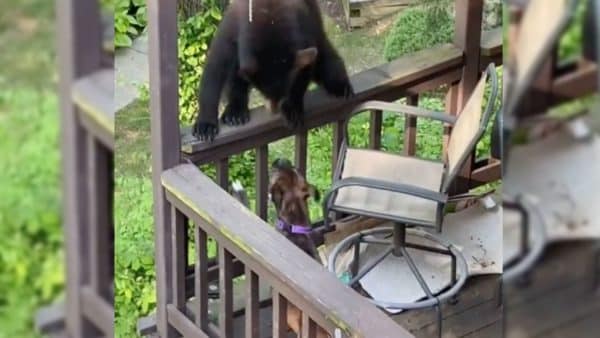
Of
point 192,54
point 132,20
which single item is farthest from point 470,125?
point 132,20

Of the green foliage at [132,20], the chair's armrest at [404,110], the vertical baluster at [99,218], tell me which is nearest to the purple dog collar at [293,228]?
the chair's armrest at [404,110]

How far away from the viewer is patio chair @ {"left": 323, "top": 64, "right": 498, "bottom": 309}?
2559mm

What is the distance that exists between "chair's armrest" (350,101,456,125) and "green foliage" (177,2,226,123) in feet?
1.38

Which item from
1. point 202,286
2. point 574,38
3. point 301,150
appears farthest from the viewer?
point 202,286

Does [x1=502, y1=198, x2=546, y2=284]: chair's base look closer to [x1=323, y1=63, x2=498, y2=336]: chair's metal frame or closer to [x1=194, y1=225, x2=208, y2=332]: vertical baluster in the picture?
[x1=323, y1=63, x2=498, y2=336]: chair's metal frame

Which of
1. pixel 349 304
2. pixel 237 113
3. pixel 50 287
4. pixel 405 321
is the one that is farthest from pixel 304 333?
pixel 50 287

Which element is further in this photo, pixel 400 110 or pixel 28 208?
pixel 400 110

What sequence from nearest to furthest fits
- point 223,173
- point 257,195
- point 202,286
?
point 257,195, point 223,173, point 202,286

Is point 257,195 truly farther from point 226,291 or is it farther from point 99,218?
point 99,218

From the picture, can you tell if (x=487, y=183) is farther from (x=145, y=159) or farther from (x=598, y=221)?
(x=598, y=221)

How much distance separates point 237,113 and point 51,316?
2.13m

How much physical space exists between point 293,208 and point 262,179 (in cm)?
14

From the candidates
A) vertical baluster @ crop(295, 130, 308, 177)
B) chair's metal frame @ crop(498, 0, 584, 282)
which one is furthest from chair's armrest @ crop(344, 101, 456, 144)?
chair's metal frame @ crop(498, 0, 584, 282)

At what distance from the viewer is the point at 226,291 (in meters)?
2.80
